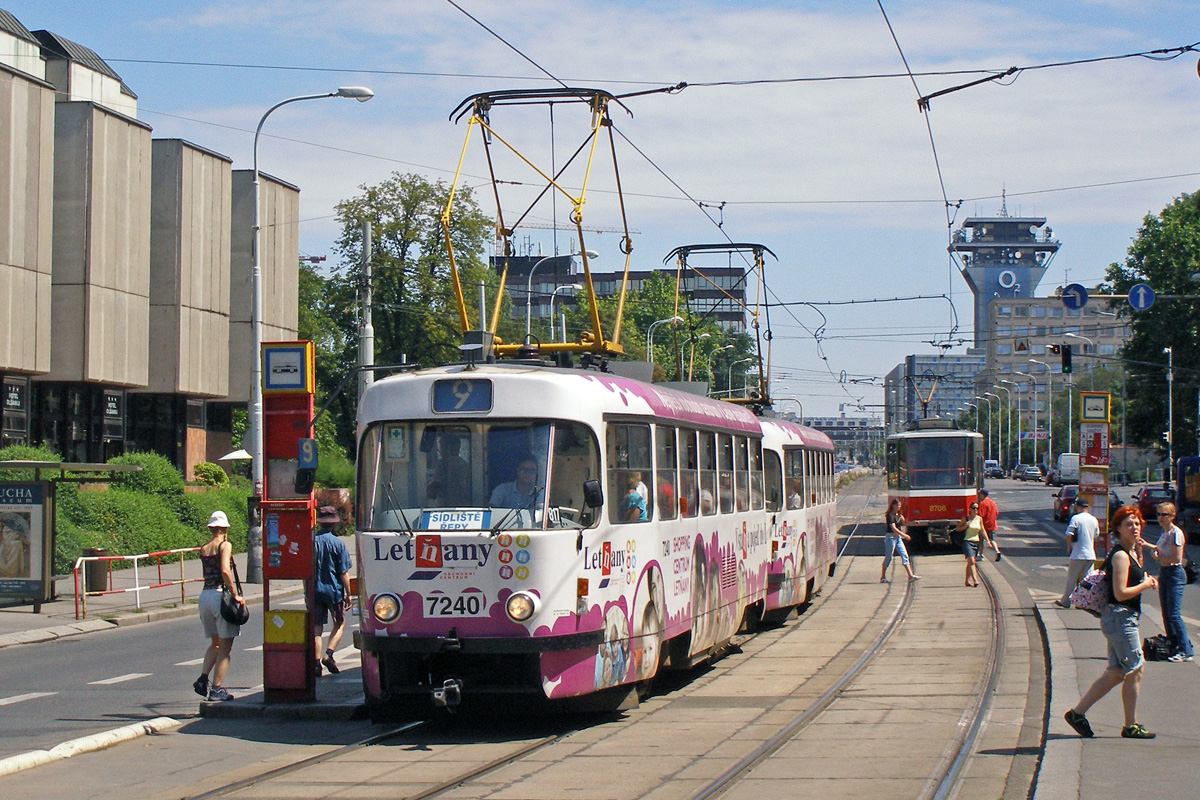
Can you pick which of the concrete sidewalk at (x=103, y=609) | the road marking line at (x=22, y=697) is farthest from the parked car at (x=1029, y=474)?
the road marking line at (x=22, y=697)

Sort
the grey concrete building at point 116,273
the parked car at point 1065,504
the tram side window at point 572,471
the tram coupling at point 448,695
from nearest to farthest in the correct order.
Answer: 1. the tram coupling at point 448,695
2. the tram side window at point 572,471
3. the grey concrete building at point 116,273
4. the parked car at point 1065,504

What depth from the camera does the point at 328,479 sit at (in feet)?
123

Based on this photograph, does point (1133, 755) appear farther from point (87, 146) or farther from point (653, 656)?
point (87, 146)

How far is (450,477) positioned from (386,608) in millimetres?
1078

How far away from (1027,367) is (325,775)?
172 m

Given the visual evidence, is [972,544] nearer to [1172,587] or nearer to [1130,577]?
[1172,587]

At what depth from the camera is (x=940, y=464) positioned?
116ft

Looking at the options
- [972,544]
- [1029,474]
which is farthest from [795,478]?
[1029,474]

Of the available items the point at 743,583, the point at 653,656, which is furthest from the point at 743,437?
the point at 653,656

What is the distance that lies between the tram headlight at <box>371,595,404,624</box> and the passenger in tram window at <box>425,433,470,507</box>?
794mm

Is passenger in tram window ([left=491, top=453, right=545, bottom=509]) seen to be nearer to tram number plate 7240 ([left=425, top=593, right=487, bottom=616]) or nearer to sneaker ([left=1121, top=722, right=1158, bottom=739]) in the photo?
tram number plate 7240 ([left=425, top=593, right=487, bottom=616])

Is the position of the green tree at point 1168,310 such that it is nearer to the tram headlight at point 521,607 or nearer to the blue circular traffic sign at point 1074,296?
the blue circular traffic sign at point 1074,296

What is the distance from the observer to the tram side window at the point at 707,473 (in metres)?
13.6

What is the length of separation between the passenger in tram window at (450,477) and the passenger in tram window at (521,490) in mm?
241
